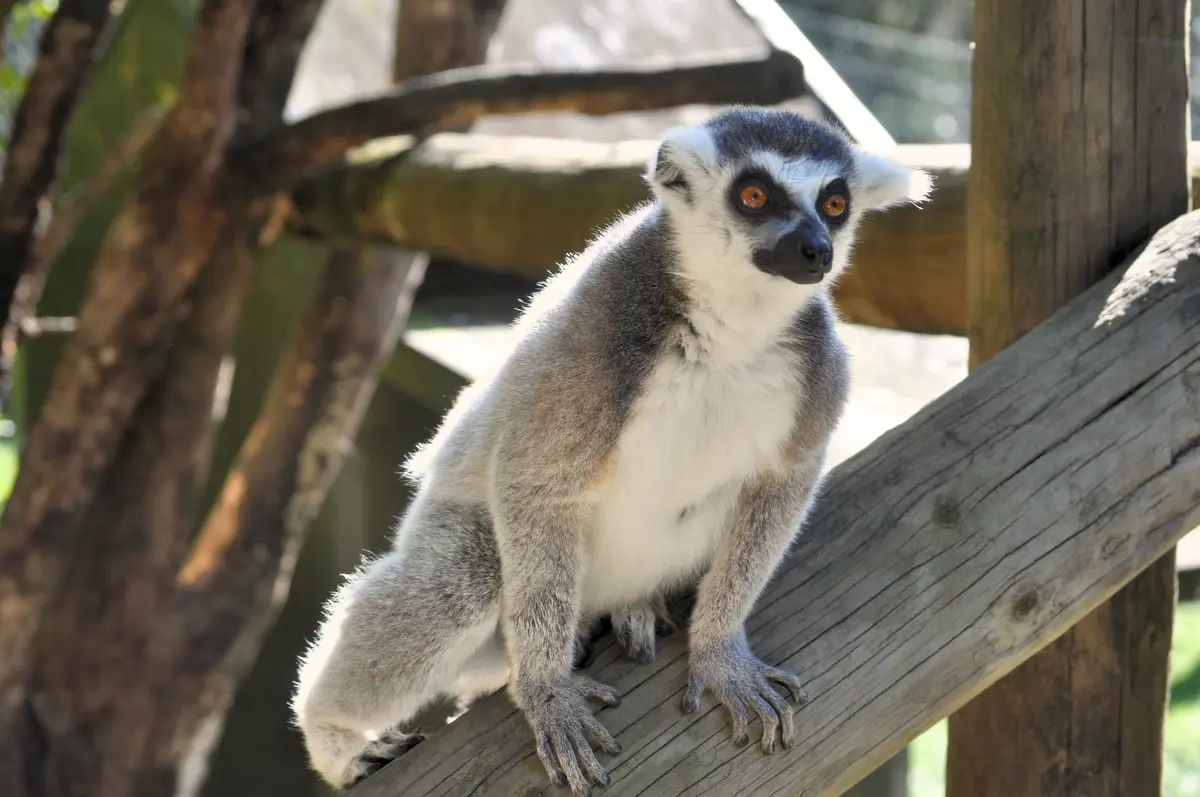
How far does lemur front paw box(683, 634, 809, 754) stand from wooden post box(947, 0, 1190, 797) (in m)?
0.70

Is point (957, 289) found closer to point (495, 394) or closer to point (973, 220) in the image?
point (973, 220)

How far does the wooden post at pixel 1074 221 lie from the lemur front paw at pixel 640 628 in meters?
0.69

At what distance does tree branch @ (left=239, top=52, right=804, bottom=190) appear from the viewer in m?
3.65

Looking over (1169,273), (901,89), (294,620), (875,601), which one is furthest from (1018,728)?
(294,620)

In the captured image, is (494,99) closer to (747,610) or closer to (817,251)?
(817,251)

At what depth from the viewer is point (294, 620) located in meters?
6.53

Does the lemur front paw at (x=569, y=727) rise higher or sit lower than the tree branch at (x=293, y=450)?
higher

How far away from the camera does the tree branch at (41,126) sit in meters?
3.81

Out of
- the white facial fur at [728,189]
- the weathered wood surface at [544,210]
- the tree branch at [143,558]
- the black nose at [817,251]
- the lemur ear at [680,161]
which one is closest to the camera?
the black nose at [817,251]

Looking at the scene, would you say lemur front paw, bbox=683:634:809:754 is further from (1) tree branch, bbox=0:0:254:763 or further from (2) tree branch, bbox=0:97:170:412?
(2) tree branch, bbox=0:97:170:412

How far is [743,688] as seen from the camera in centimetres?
176

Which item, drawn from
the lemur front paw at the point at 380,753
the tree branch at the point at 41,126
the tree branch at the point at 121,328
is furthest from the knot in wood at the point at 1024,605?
the tree branch at the point at 41,126

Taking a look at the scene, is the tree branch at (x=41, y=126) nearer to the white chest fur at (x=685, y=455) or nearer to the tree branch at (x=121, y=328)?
the tree branch at (x=121, y=328)

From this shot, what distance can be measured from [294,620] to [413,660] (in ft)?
15.6
